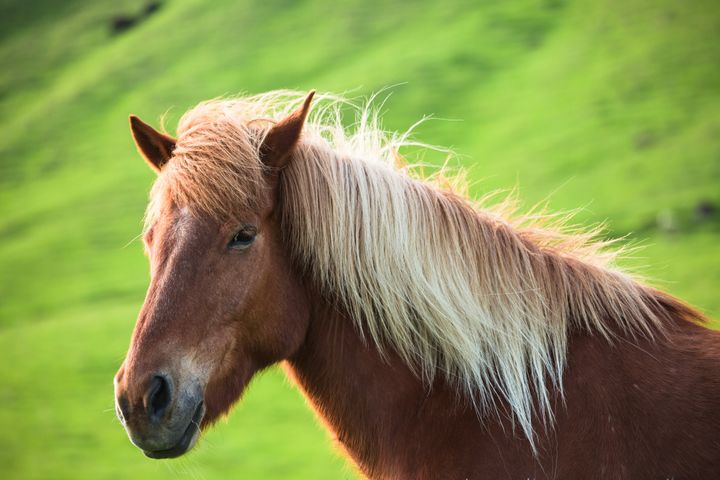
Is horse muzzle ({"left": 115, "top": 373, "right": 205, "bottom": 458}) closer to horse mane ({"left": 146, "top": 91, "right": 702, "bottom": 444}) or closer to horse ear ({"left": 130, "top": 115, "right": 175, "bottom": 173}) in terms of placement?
horse mane ({"left": 146, "top": 91, "right": 702, "bottom": 444})

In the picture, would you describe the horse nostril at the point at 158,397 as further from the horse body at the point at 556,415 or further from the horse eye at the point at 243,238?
the horse body at the point at 556,415

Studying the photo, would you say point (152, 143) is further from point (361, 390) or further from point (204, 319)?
point (361, 390)

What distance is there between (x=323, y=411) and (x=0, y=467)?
48.6 ft

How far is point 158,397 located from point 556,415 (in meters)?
1.71

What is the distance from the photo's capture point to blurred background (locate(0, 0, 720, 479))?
16922 millimetres

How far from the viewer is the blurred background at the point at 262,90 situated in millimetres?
16922

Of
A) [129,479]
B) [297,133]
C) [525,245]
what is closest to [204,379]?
[297,133]

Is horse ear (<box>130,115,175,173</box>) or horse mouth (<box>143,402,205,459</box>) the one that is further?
horse ear (<box>130,115,175,173</box>)

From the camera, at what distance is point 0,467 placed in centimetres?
1566

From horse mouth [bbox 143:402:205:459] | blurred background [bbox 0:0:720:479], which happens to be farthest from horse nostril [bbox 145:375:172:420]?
blurred background [bbox 0:0:720:479]

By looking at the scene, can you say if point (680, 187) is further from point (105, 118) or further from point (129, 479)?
point (105, 118)

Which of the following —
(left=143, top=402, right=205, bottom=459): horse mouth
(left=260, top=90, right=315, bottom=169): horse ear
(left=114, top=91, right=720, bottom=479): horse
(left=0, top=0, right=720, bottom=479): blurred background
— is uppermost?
(left=260, top=90, right=315, bottom=169): horse ear

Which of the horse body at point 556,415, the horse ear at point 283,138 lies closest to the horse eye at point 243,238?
the horse ear at point 283,138

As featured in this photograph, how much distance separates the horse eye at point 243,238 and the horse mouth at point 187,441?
0.69 metres
